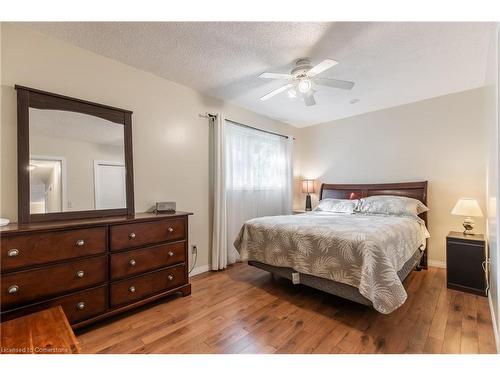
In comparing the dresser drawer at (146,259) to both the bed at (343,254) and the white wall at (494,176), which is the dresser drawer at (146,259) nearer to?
the bed at (343,254)

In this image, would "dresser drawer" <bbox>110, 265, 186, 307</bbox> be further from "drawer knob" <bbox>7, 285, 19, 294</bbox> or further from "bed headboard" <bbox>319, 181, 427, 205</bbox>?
"bed headboard" <bbox>319, 181, 427, 205</bbox>

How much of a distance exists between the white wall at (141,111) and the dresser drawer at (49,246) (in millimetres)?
487

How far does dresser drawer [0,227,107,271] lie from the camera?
148 cm

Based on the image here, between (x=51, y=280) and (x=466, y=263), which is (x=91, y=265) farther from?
(x=466, y=263)

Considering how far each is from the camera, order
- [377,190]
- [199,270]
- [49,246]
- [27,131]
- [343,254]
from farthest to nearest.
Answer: [377,190] → [199,270] → [343,254] → [27,131] → [49,246]

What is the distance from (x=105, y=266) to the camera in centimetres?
187

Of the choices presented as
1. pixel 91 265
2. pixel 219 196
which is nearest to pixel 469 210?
pixel 219 196

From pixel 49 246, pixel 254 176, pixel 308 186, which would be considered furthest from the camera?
pixel 308 186

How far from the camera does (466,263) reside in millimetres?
2480

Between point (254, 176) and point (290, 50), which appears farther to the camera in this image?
point (254, 176)

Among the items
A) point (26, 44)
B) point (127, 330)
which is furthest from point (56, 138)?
point (127, 330)

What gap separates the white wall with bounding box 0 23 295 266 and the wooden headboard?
6.33 ft

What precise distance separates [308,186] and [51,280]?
4011 millimetres
